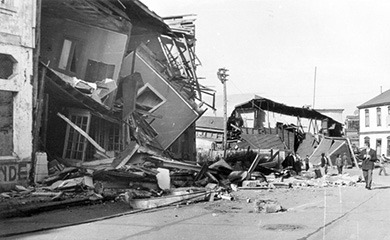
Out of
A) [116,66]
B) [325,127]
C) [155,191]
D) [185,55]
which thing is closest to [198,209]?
[155,191]

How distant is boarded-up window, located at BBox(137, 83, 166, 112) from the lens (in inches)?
Answer: 871

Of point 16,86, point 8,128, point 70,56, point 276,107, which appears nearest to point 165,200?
point 8,128

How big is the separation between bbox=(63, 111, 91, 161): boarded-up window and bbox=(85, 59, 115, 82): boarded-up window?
8.75 ft

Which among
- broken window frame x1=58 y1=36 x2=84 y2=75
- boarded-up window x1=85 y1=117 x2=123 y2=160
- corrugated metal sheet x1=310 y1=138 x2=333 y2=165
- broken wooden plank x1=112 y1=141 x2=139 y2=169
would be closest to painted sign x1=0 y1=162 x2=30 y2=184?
broken wooden plank x1=112 y1=141 x2=139 y2=169

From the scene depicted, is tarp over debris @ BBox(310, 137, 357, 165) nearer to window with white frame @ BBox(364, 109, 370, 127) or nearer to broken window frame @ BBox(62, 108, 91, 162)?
broken window frame @ BBox(62, 108, 91, 162)

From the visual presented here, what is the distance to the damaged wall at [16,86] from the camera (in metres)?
13.3

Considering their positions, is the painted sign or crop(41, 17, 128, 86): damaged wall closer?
the painted sign

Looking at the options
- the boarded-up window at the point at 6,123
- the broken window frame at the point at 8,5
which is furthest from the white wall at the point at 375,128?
the boarded-up window at the point at 6,123

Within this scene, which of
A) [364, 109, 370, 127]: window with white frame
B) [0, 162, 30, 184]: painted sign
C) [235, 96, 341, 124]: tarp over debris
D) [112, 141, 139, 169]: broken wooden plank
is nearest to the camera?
[0, 162, 30, 184]: painted sign

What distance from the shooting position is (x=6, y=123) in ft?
43.9

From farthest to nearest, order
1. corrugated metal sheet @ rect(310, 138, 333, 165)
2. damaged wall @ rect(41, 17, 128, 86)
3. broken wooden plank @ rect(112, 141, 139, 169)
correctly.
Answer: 1. corrugated metal sheet @ rect(310, 138, 333, 165)
2. damaged wall @ rect(41, 17, 128, 86)
3. broken wooden plank @ rect(112, 141, 139, 169)

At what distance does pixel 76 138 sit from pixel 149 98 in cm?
626

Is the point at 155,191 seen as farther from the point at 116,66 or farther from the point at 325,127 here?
the point at 325,127

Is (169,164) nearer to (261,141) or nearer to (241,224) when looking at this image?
(241,224)
